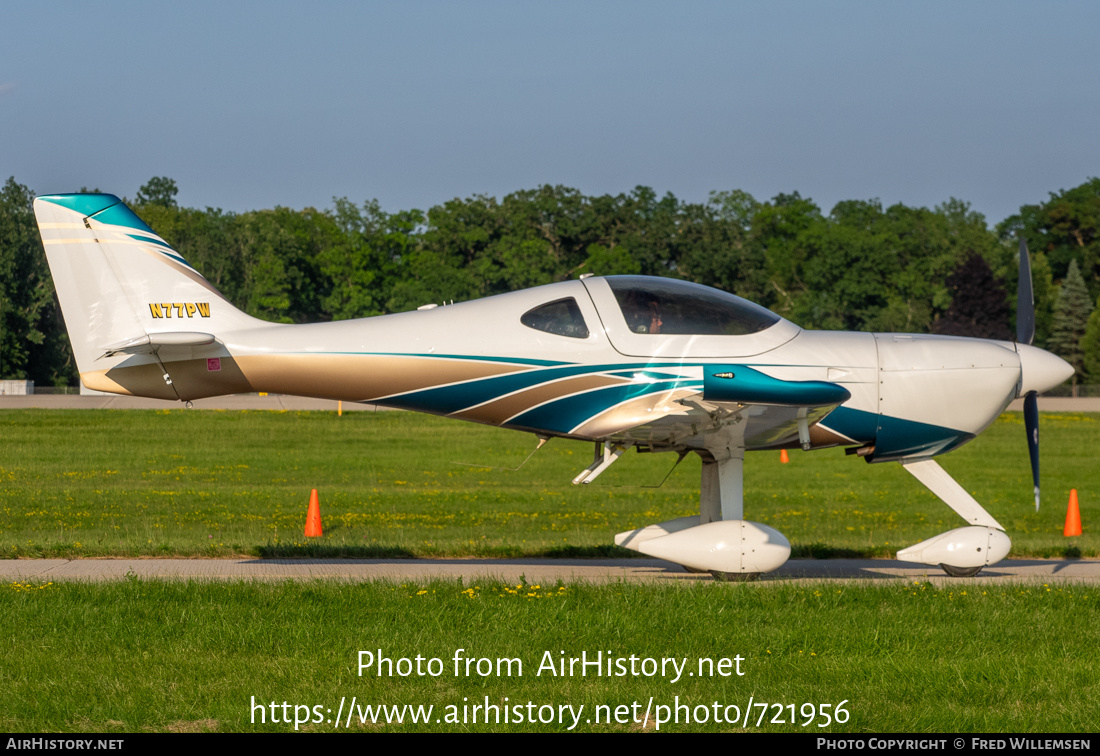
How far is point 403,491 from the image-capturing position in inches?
947

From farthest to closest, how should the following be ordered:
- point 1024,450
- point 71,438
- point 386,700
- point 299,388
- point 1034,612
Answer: point 1024,450 → point 71,438 → point 299,388 → point 1034,612 → point 386,700

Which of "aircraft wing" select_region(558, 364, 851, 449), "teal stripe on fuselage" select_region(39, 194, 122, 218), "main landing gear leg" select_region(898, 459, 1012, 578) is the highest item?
"teal stripe on fuselage" select_region(39, 194, 122, 218)

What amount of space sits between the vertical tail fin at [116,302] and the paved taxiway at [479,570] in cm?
200

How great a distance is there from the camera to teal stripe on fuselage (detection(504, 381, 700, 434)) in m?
10.8

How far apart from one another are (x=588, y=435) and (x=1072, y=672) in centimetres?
502

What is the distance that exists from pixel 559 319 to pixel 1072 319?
81.3 meters

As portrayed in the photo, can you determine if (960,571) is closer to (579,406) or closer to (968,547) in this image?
(968,547)

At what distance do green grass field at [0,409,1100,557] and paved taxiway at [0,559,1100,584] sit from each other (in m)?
0.86

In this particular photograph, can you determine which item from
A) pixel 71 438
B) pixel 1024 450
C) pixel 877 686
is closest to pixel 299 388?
pixel 877 686

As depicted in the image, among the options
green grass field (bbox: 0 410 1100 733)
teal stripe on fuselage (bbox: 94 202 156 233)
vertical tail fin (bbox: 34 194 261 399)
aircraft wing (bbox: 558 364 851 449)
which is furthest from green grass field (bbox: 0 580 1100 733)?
teal stripe on fuselage (bbox: 94 202 156 233)

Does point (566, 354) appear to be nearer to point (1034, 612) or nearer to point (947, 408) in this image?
point (947, 408)

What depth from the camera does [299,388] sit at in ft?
35.7

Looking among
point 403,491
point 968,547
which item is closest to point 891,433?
point 968,547

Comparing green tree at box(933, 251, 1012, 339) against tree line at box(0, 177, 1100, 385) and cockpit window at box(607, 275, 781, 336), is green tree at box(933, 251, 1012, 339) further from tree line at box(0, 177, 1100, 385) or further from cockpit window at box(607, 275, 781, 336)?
cockpit window at box(607, 275, 781, 336)
